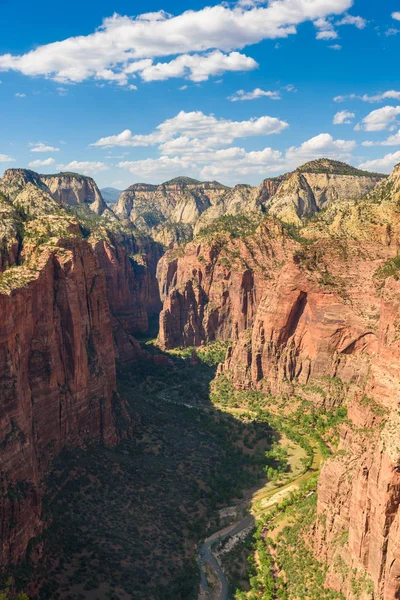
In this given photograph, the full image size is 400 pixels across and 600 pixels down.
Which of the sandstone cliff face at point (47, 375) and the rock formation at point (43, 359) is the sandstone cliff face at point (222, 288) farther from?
the sandstone cliff face at point (47, 375)

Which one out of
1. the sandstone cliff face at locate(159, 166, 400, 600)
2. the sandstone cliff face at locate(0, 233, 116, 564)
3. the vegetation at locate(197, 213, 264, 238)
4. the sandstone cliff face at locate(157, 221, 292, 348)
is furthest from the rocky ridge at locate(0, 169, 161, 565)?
the vegetation at locate(197, 213, 264, 238)

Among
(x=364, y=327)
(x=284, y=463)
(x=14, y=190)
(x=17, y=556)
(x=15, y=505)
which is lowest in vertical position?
(x=284, y=463)

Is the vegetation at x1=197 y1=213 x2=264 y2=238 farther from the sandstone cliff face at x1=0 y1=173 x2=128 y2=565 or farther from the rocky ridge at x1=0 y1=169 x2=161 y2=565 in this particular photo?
the sandstone cliff face at x1=0 y1=173 x2=128 y2=565

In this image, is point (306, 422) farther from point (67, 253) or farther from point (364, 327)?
point (67, 253)

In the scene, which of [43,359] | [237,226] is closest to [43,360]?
[43,359]

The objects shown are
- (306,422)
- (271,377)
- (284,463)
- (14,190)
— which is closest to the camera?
(284,463)

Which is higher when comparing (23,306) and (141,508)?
(23,306)

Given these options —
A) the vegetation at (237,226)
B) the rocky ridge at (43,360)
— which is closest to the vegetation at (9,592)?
the rocky ridge at (43,360)

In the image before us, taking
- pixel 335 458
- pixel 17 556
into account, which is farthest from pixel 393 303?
pixel 17 556
